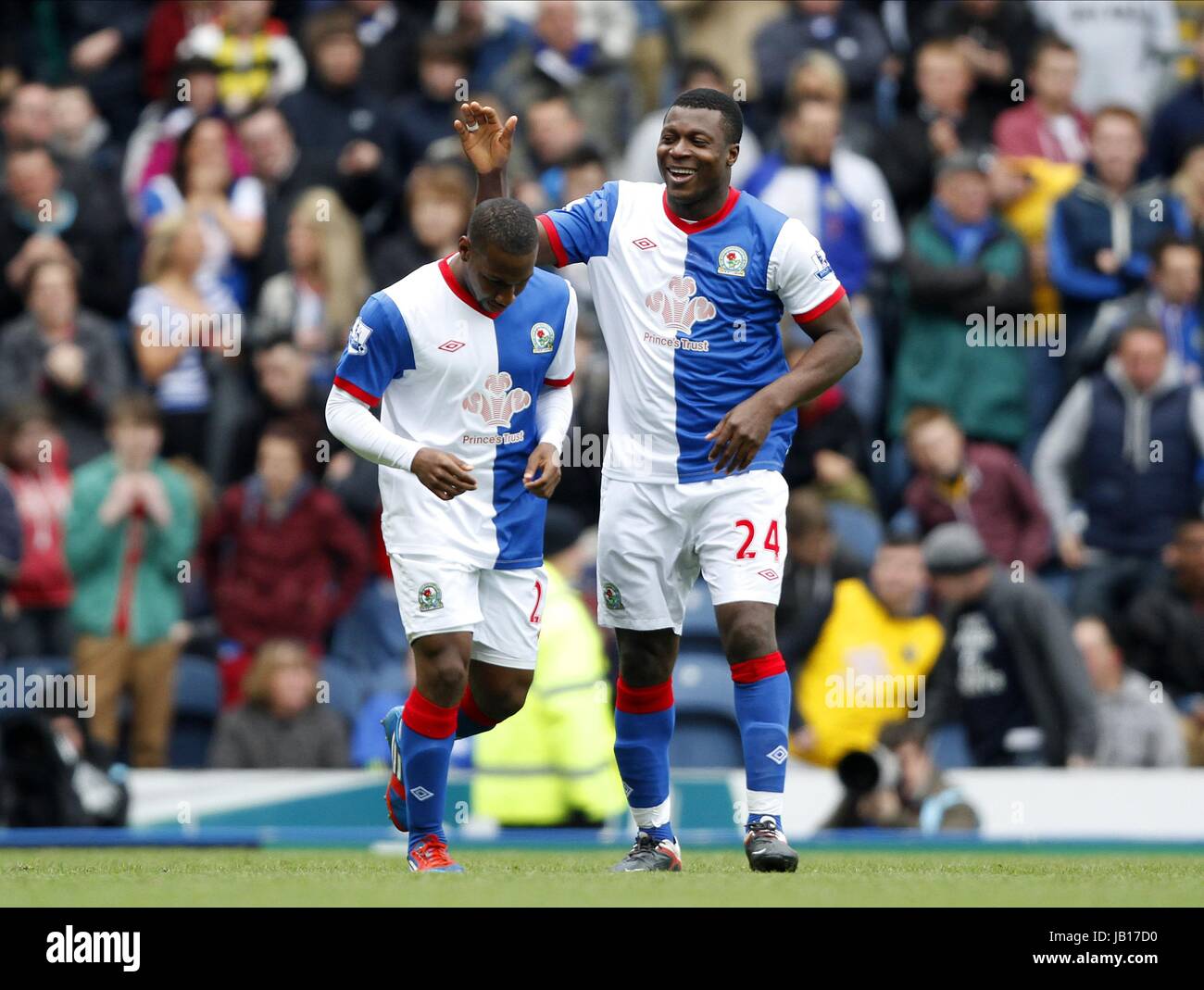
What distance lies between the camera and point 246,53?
15.5 m

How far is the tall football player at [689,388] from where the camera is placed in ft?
27.0

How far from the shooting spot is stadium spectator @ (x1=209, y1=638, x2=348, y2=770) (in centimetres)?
1253

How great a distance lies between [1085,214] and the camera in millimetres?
13938

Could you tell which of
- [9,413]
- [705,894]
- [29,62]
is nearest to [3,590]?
[9,413]

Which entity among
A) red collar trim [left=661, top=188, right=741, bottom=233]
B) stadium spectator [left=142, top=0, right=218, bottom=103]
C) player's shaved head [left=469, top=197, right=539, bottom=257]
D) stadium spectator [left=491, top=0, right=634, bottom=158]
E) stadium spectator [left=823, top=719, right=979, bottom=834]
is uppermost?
stadium spectator [left=142, top=0, right=218, bottom=103]

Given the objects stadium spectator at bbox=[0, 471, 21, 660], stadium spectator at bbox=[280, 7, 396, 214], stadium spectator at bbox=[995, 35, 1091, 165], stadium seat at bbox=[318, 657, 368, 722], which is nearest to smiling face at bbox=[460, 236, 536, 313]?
stadium seat at bbox=[318, 657, 368, 722]

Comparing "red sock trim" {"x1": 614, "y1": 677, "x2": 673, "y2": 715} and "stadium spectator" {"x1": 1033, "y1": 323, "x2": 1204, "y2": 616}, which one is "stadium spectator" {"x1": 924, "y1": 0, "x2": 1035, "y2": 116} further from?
"red sock trim" {"x1": 614, "y1": 677, "x2": 673, "y2": 715}

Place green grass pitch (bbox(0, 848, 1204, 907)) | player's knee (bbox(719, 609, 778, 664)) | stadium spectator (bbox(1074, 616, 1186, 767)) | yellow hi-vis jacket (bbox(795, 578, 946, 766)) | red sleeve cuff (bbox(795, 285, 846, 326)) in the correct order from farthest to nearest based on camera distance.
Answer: stadium spectator (bbox(1074, 616, 1186, 767)), yellow hi-vis jacket (bbox(795, 578, 946, 766)), red sleeve cuff (bbox(795, 285, 846, 326)), player's knee (bbox(719, 609, 778, 664)), green grass pitch (bbox(0, 848, 1204, 907))

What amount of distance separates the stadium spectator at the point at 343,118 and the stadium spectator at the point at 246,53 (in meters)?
0.31

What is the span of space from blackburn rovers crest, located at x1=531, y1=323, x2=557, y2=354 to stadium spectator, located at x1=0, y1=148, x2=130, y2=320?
6.73 meters

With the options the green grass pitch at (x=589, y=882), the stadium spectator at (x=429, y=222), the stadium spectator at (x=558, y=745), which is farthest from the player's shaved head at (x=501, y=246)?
the stadium spectator at (x=429, y=222)

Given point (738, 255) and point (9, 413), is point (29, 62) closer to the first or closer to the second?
point (9, 413)

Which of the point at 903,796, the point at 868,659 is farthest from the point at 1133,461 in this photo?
the point at 903,796

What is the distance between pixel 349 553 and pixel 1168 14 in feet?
21.5
